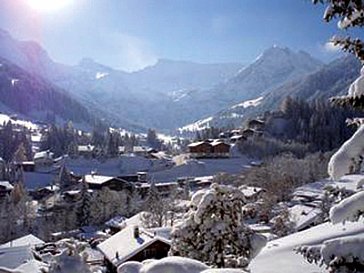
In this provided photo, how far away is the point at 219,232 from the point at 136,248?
56.1 ft

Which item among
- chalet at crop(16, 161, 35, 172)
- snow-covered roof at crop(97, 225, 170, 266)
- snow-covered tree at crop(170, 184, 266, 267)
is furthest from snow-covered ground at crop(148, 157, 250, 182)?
snow-covered tree at crop(170, 184, 266, 267)

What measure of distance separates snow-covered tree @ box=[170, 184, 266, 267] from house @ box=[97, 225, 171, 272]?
15.7m

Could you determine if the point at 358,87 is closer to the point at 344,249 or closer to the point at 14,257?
the point at 344,249

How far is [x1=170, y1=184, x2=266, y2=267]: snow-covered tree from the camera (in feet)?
54.4

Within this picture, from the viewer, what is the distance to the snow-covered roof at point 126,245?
107 feet

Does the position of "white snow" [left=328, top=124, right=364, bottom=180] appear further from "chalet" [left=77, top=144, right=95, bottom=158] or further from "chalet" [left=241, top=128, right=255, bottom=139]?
"chalet" [left=77, top=144, right=95, bottom=158]

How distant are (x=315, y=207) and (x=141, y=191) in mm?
38033

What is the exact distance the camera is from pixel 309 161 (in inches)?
4067

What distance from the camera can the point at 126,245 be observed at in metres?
34.6

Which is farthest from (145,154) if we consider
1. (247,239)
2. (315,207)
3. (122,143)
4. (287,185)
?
(247,239)

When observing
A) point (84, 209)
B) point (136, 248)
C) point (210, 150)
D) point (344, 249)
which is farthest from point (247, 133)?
point (344, 249)

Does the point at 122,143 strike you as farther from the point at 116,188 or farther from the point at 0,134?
the point at 116,188

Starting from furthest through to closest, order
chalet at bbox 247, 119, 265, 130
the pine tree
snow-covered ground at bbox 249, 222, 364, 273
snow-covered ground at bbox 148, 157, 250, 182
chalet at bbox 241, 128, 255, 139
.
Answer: chalet at bbox 247, 119, 265, 130 < chalet at bbox 241, 128, 255, 139 < snow-covered ground at bbox 148, 157, 250, 182 < the pine tree < snow-covered ground at bbox 249, 222, 364, 273

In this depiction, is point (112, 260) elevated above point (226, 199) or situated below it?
below
